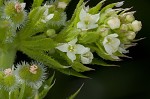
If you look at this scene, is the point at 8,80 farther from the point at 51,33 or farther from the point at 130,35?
the point at 130,35

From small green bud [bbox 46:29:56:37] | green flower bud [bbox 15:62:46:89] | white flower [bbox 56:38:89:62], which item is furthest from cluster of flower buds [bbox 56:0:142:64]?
green flower bud [bbox 15:62:46:89]

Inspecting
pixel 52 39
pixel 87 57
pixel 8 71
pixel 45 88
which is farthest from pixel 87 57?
pixel 8 71

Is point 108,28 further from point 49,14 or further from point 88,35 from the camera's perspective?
point 49,14

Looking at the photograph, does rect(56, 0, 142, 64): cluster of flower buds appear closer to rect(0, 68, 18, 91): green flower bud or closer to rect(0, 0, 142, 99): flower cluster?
rect(0, 0, 142, 99): flower cluster

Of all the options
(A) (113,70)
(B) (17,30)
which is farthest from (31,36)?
(A) (113,70)

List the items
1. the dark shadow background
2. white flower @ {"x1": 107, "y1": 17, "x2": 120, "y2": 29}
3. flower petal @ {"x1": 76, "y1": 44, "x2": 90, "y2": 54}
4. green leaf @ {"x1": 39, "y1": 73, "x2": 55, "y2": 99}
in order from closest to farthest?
white flower @ {"x1": 107, "y1": 17, "x2": 120, "y2": 29} < flower petal @ {"x1": 76, "y1": 44, "x2": 90, "y2": 54} < green leaf @ {"x1": 39, "y1": 73, "x2": 55, "y2": 99} < the dark shadow background

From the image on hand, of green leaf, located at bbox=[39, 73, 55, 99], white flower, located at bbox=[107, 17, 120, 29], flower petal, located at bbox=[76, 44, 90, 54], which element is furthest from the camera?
green leaf, located at bbox=[39, 73, 55, 99]
